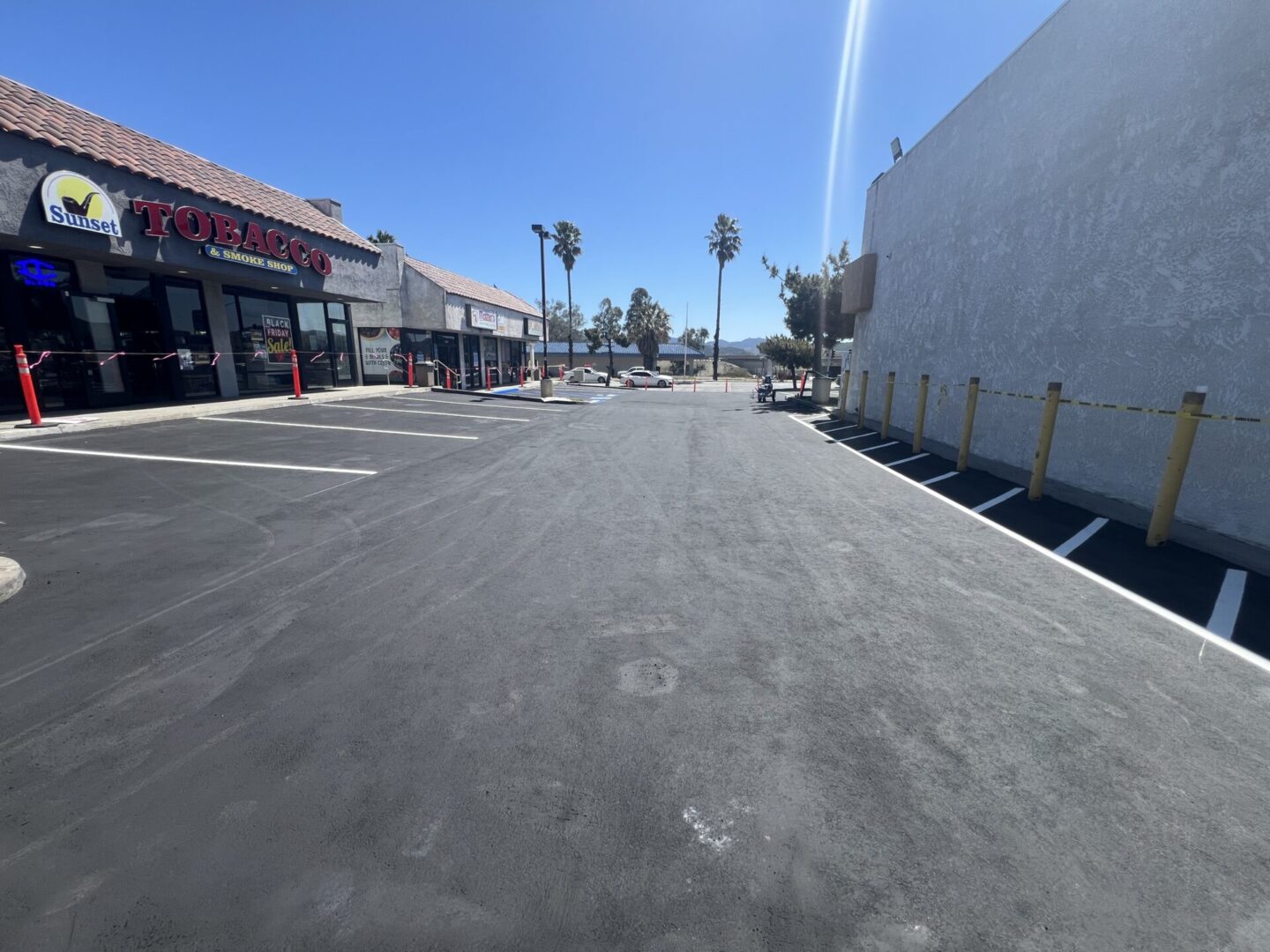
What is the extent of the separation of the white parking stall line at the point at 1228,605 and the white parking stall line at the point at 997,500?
7.73ft

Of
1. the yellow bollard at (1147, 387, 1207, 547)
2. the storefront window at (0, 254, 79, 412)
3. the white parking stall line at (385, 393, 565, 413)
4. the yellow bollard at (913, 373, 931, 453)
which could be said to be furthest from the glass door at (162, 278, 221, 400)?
the yellow bollard at (1147, 387, 1207, 547)

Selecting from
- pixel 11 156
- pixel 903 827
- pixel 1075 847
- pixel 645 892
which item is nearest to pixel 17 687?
pixel 645 892

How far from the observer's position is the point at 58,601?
3.87m

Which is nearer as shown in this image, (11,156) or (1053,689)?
(1053,689)

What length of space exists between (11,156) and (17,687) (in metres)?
12.9

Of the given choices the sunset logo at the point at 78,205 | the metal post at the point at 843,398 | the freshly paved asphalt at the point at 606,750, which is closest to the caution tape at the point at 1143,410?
the freshly paved asphalt at the point at 606,750

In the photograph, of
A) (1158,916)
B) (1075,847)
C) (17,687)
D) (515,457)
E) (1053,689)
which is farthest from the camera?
(515,457)

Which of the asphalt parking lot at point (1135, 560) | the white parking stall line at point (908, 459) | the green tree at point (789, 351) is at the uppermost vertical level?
the green tree at point (789, 351)

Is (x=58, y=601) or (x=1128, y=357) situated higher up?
(x=1128, y=357)

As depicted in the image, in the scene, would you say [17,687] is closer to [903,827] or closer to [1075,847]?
[903,827]

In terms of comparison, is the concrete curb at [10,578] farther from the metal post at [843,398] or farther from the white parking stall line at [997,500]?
the metal post at [843,398]

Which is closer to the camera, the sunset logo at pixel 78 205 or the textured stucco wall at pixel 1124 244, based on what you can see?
the textured stucco wall at pixel 1124 244

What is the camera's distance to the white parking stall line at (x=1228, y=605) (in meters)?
3.91

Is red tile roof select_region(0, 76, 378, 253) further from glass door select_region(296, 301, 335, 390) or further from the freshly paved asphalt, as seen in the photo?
the freshly paved asphalt
